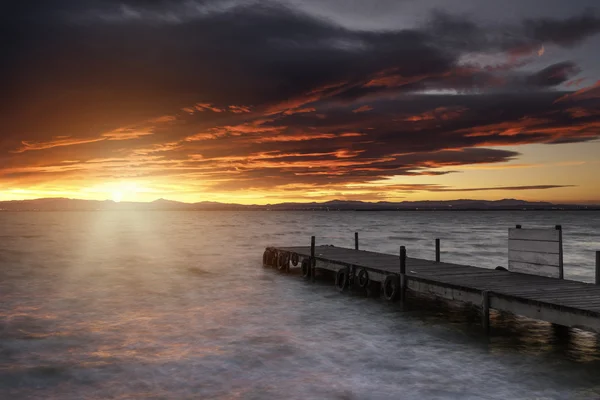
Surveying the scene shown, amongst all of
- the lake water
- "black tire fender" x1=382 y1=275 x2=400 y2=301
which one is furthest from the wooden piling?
the lake water

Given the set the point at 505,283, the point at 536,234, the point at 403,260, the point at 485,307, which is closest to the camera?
the point at 485,307

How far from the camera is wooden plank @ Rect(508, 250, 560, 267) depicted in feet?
58.1

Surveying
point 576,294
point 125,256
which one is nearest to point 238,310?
point 576,294

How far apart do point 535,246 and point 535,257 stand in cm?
36

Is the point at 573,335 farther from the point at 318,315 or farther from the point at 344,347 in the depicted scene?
the point at 318,315

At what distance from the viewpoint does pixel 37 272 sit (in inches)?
1398

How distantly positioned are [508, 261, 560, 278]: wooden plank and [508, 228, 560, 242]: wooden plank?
2.92ft

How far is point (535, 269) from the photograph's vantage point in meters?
18.4

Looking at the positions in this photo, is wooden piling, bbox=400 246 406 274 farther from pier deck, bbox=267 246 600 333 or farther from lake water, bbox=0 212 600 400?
lake water, bbox=0 212 600 400

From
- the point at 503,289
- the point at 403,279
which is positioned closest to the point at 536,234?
the point at 503,289

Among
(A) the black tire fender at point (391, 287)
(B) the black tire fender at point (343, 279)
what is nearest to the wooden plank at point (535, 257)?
(A) the black tire fender at point (391, 287)

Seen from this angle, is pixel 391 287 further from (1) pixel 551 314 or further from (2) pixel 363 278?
(1) pixel 551 314

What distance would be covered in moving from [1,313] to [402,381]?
51.7 feet

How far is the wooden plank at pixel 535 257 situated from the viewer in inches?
697
